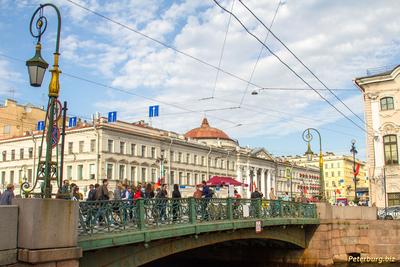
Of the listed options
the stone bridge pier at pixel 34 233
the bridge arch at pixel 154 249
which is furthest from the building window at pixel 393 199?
the stone bridge pier at pixel 34 233

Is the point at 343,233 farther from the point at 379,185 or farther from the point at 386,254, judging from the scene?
the point at 379,185

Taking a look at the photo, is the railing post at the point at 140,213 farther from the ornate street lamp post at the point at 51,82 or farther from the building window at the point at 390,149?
the building window at the point at 390,149

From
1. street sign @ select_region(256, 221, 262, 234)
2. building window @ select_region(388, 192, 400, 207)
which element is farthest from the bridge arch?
building window @ select_region(388, 192, 400, 207)

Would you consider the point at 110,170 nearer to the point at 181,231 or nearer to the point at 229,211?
the point at 229,211

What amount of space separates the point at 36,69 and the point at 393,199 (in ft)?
103

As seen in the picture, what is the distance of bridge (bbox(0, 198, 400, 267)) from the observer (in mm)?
7980

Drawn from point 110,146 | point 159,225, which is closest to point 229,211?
point 159,225

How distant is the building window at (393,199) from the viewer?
33.8 m

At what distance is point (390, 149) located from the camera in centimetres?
3500

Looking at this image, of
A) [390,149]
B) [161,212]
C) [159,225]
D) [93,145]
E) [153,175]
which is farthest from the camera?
[153,175]

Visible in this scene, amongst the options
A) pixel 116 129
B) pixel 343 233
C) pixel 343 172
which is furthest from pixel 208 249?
pixel 343 172

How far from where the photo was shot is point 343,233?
82.8 feet

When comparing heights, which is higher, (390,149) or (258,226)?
(390,149)

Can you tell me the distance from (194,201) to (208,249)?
13.6 m
